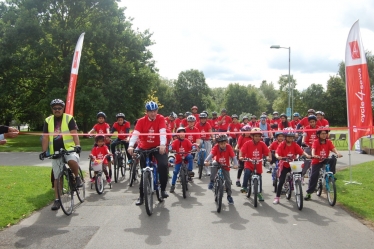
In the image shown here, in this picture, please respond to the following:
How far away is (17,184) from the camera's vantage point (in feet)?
34.1

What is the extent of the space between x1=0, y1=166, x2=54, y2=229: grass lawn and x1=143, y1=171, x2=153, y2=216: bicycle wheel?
222 centimetres

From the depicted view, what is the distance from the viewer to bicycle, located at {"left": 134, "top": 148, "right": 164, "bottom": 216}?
7414mm

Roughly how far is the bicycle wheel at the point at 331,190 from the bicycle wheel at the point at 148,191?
383cm

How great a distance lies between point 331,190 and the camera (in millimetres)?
8773

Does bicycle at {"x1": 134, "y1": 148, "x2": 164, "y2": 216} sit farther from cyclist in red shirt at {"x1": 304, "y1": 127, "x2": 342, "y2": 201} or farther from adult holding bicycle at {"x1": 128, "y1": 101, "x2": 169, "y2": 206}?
cyclist in red shirt at {"x1": 304, "y1": 127, "x2": 342, "y2": 201}

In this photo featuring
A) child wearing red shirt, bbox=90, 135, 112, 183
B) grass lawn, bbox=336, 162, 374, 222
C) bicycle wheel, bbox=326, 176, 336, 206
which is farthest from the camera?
child wearing red shirt, bbox=90, 135, 112, 183

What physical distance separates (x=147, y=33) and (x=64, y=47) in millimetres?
7822

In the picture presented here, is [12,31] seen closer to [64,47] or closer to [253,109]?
[64,47]

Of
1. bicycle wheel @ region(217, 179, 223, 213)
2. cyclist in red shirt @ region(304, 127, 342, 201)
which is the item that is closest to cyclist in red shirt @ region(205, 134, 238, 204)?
bicycle wheel @ region(217, 179, 223, 213)

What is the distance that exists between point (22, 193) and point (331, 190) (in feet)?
22.6

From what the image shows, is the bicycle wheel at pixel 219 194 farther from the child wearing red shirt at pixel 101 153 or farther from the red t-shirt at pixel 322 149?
the child wearing red shirt at pixel 101 153

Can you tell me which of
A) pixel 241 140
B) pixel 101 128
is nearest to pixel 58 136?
pixel 101 128

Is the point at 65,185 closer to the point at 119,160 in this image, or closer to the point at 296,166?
the point at 119,160

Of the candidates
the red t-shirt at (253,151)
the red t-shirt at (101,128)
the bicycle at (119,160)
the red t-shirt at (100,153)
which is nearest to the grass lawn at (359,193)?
the red t-shirt at (253,151)
